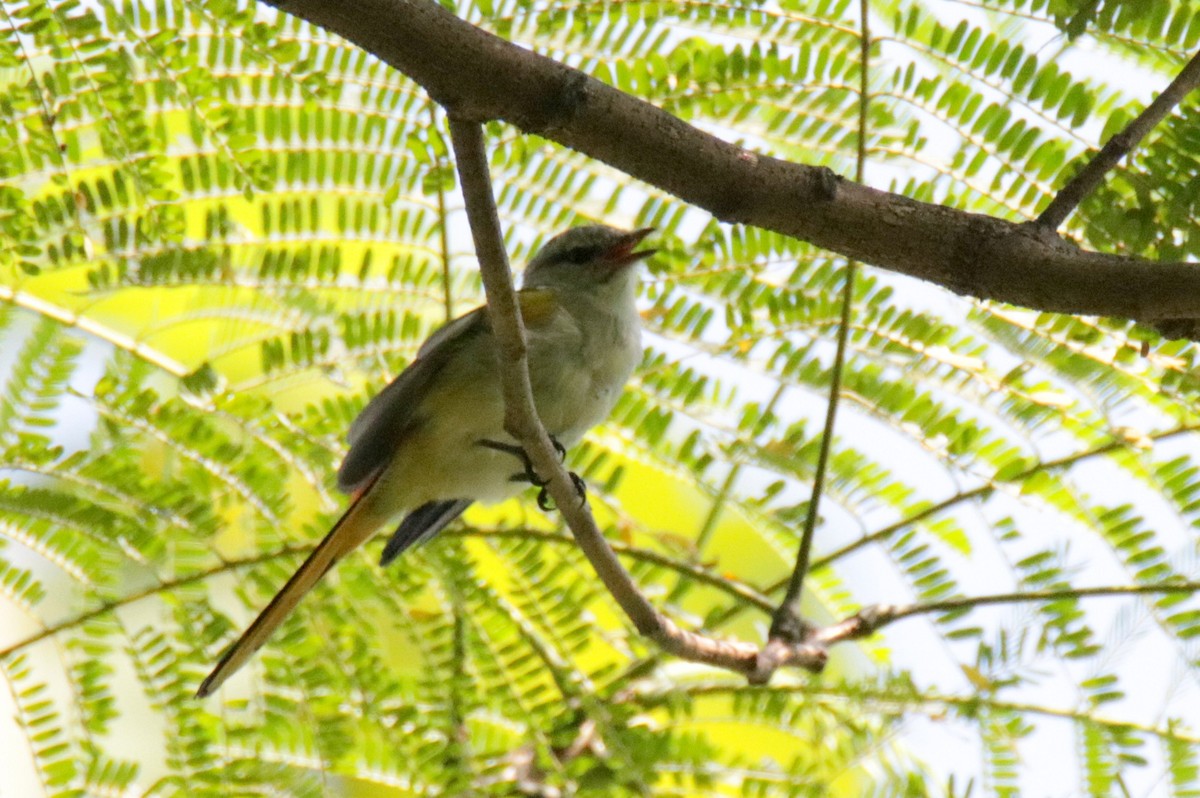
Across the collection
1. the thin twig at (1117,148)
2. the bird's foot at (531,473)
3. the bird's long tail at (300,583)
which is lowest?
the bird's long tail at (300,583)

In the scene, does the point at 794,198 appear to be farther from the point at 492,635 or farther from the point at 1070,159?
the point at 492,635

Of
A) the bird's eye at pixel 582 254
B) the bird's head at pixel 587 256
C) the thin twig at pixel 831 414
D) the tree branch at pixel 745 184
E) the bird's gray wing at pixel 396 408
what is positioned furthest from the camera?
the bird's eye at pixel 582 254

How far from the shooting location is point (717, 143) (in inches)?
66.9

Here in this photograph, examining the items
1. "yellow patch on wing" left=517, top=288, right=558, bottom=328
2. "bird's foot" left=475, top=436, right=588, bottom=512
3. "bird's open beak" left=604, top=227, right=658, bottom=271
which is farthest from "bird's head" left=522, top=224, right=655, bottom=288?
"bird's foot" left=475, top=436, right=588, bottom=512

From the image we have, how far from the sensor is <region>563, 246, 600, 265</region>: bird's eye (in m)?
3.28

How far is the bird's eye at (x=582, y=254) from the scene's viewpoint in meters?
3.28

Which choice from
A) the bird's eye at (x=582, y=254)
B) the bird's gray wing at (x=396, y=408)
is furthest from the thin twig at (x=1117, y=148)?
the bird's eye at (x=582, y=254)

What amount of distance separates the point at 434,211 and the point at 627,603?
1.13 meters

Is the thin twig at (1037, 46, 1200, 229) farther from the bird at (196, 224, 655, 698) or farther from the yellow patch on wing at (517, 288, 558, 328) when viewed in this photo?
the yellow patch on wing at (517, 288, 558, 328)

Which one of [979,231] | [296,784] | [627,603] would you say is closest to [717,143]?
[979,231]

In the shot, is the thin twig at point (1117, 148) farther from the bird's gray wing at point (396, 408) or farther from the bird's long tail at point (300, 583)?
the bird's long tail at point (300, 583)

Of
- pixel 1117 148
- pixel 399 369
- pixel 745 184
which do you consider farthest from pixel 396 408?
pixel 1117 148

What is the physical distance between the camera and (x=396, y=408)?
9.82 feet

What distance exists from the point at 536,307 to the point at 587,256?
0.93ft
